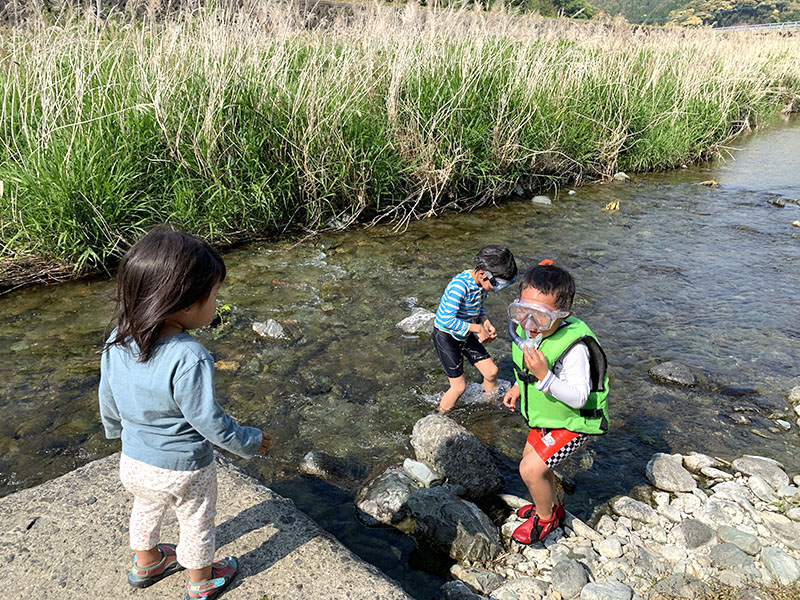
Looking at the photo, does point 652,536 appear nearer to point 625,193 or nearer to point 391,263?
point 391,263

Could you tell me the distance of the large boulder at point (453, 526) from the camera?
270 cm

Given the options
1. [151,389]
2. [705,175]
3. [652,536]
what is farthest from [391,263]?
[705,175]

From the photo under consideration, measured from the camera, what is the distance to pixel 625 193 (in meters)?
9.05

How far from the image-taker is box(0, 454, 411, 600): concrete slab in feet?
→ 7.10

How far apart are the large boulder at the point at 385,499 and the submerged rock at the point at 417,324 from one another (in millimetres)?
1743

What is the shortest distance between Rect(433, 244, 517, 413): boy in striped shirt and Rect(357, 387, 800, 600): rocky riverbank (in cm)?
50

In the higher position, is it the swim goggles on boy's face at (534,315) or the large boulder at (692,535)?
the swim goggles on boy's face at (534,315)

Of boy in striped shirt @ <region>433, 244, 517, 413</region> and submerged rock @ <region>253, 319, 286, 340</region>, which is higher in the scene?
boy in striped shirt @ <region>433, 244, 517, 413</region>

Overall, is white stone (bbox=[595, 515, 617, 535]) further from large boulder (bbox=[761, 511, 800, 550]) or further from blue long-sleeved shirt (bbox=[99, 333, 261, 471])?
blue long-sleeved shirt (bbox=[99, 333, 261, 471])

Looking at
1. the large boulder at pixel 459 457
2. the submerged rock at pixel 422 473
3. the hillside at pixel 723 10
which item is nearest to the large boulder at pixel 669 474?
the large boulder at pixel 459 457

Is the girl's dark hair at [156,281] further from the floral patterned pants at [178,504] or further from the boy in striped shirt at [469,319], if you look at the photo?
the boy in striped shirt at [469,319]

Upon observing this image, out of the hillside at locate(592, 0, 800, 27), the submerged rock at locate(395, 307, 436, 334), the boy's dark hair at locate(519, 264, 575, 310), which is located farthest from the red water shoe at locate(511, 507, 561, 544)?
the hillside at locate(592, 0, 800, 27)

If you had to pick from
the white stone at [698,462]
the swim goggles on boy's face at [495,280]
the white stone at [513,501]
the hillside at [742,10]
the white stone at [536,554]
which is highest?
the hillside at [742,10]

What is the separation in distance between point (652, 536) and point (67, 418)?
3322 millimetres
